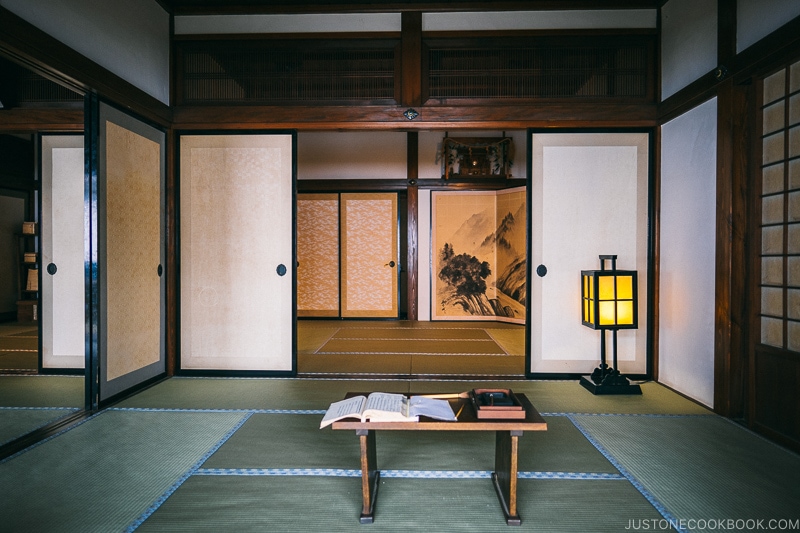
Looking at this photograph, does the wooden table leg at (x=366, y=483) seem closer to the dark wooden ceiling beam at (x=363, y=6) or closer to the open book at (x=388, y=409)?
the open book at (x=388, y=409)

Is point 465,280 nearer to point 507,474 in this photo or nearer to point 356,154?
point 356,154

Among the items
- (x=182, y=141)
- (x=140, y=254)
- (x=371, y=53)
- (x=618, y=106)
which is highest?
(x=371, y=53)

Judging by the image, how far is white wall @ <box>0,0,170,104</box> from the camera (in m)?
2.59

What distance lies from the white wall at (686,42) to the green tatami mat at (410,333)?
136 inches

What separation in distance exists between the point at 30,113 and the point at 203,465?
3640mm

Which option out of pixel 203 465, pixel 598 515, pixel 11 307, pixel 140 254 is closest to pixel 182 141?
pixel 140 254

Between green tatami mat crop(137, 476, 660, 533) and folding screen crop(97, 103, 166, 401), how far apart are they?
168 centimetres

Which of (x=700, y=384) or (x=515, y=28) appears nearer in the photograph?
(x=700, y=384)

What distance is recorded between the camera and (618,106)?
3828 mm

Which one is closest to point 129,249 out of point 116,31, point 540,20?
point 116,31

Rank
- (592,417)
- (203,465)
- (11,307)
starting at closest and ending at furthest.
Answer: (203,465)
(592,417)
(11,307)

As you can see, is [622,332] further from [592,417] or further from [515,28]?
[515,28]

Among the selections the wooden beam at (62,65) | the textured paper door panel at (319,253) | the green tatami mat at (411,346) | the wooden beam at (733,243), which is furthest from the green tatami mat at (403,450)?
the textured paper door panel at (319,253)

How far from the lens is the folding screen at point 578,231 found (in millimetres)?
3887
